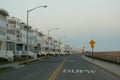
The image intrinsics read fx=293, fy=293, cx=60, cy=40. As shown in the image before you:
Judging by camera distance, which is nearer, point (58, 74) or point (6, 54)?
point (58, 74)

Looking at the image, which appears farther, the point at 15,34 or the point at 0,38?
the point at 15,34

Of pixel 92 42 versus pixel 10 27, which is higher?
pixel 10 27

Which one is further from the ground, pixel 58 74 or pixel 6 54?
pixel 6 54

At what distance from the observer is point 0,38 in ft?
199

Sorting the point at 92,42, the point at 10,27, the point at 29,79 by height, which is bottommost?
the point at 29,79

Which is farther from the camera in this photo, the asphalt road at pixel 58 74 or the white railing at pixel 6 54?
the white railing at pixel 6 54

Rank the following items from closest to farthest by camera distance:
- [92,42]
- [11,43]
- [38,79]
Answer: [38,79]
[92,42]
[11,43]

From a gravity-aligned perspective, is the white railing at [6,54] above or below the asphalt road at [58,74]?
above

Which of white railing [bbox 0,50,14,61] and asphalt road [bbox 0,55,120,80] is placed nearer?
asphalt road [bbox 0,55,120,80]

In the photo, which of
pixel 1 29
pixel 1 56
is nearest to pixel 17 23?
pixel 1 29

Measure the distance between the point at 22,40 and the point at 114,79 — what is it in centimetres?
7488

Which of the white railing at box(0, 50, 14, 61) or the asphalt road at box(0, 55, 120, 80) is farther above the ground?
the white railing at box(0, 50, 14, 61)

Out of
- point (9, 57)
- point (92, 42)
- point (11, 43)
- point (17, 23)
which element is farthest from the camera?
point (17, 23)

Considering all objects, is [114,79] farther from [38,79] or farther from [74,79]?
[38,79]
